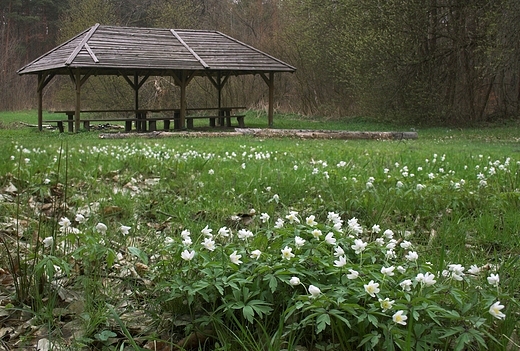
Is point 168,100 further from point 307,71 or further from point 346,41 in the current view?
point 346,41

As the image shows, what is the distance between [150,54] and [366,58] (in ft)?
29.3

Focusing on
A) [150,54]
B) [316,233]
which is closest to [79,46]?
[150,54]

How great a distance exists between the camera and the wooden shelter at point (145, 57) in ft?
62.5

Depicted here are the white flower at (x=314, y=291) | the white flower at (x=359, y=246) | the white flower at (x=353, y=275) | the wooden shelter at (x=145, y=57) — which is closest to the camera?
the white flower at (x=314, y=291)

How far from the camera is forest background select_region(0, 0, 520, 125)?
21656mm

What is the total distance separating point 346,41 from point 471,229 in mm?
22178

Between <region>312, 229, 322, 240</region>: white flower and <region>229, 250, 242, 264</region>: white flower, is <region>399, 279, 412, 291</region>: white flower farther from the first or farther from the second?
<region>229, 250, 242, 264</region>: white flower

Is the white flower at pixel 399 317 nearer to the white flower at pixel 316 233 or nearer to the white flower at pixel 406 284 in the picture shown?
the white flower at pixel 406 284

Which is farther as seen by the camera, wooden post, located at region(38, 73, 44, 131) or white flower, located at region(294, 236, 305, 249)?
wooden post, located at region(38, 73, 44, 131)

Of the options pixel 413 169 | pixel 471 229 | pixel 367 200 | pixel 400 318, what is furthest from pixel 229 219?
pixel 413 169

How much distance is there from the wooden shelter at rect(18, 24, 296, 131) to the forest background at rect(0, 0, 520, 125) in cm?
432

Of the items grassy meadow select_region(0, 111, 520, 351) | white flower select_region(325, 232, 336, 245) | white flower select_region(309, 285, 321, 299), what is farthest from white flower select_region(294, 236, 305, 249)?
white flower select_region(309, 285, 321, 299)

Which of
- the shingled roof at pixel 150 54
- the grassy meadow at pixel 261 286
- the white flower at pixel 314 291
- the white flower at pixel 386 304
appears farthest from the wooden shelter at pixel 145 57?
the white flower at pixel 386 304

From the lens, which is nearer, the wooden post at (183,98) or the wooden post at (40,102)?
the wooden post at (40,102)
